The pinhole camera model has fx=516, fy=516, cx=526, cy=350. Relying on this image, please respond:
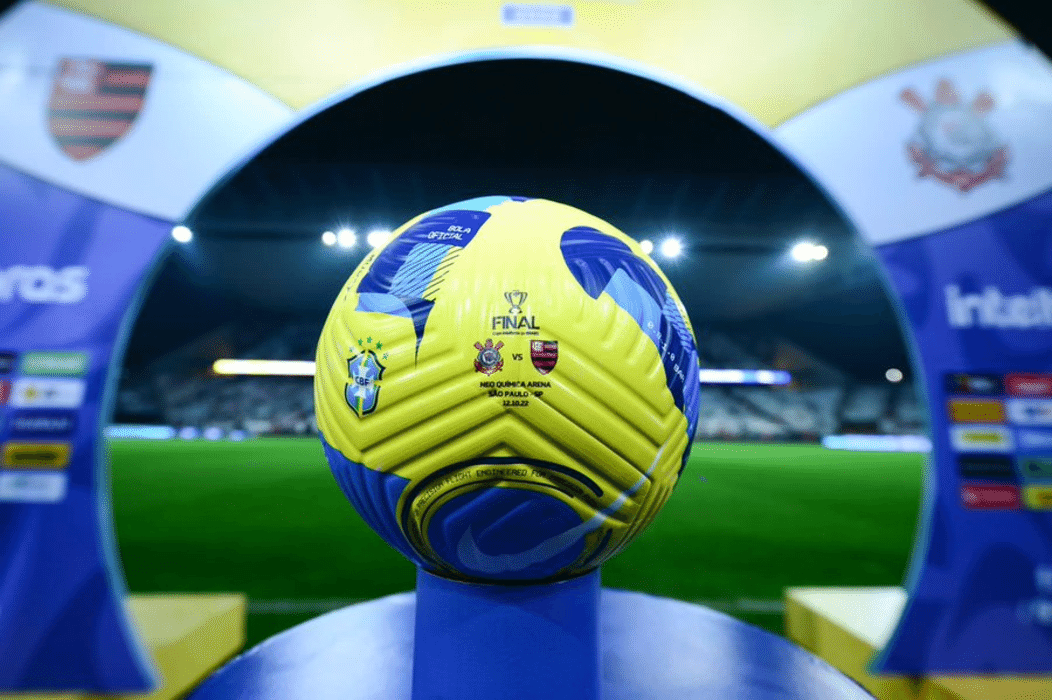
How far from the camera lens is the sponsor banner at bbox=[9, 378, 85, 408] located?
1.48 metres

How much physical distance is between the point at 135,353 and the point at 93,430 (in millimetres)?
18455

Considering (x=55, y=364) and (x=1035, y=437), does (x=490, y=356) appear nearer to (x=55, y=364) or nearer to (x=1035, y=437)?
(x=55, y=364)

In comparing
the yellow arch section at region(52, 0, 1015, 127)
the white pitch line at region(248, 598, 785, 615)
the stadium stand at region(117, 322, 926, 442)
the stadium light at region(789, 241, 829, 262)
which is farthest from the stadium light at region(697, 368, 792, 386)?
the yellow arch section at region(52, 0, 1015, 127)

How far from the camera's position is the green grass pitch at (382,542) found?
2.75m

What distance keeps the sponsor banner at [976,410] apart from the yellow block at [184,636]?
8.06 ft

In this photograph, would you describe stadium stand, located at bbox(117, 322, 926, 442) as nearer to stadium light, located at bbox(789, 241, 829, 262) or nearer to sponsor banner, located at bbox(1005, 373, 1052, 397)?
stadium light, located at bbox(789, 241, 829, 262)

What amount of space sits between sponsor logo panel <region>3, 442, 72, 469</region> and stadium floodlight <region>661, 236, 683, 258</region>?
9.54 meters

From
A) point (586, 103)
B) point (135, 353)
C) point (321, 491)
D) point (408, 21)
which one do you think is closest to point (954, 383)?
point (408, 21)

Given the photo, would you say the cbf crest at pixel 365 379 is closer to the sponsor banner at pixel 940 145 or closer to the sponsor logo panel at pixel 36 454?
the sponsor logo panel at pixel 36 454

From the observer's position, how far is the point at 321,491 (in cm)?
564

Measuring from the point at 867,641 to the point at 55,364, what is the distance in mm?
2578

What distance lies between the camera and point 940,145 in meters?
1.63

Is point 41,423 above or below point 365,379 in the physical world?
below

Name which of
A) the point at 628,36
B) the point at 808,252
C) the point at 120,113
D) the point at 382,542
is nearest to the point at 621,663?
the point at 628,36
